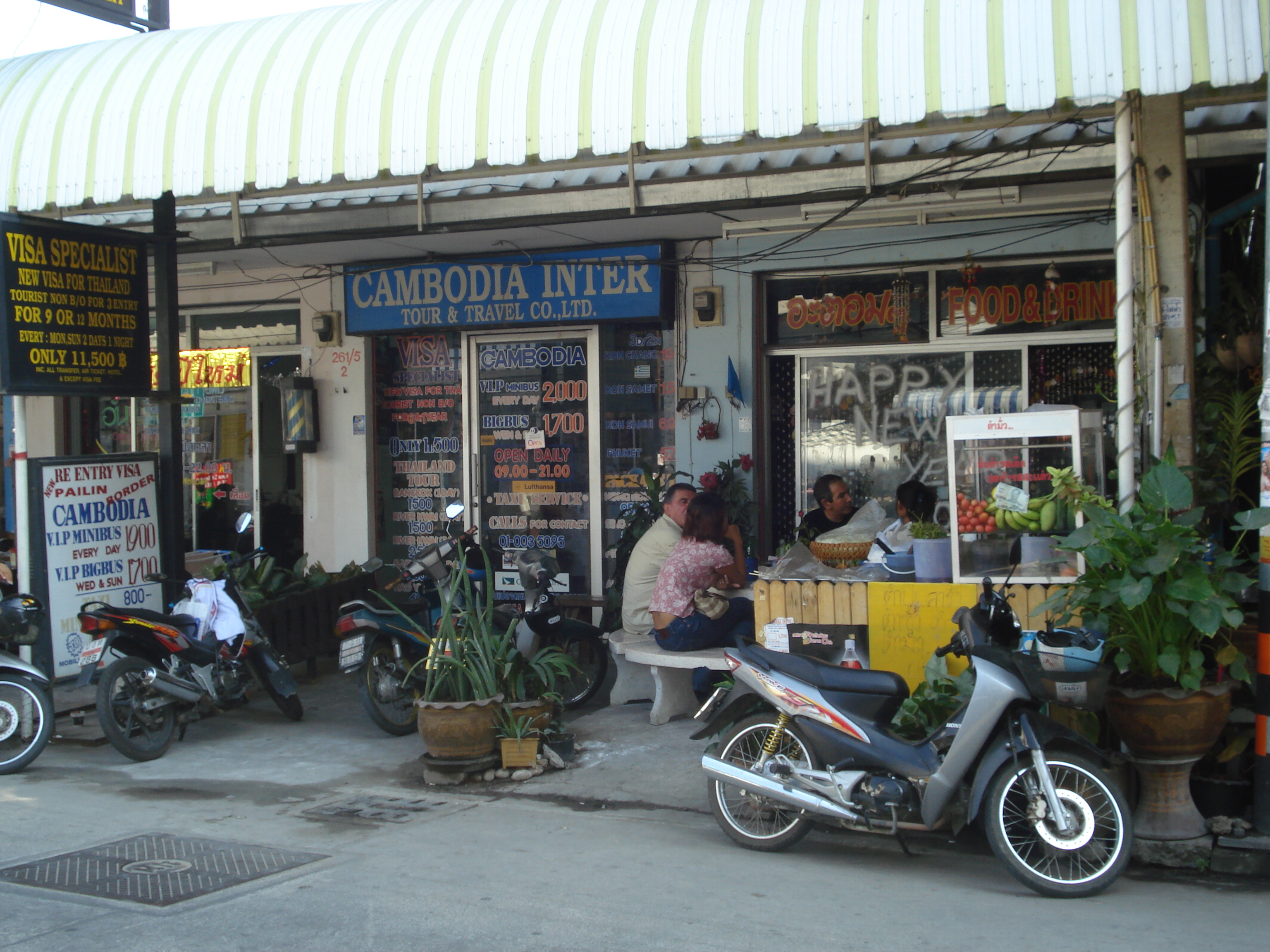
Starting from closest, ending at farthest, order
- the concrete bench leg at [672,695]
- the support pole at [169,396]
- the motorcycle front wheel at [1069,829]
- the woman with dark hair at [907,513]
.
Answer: the motorcycle front wheel at [1069,829] < the woman with dark hair at [907,513] < the concrete bench leg at [672,695] < the support pole at [169,396]

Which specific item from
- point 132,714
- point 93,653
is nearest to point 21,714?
point 93,653

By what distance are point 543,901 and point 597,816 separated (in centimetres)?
134

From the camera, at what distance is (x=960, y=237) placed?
28.3ft

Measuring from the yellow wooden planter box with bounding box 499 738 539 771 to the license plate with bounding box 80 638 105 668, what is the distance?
2572mm

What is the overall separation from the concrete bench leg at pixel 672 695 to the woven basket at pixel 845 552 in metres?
1.16

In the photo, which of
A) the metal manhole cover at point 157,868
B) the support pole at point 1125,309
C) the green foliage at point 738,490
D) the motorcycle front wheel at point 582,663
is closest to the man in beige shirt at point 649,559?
the motorcycle front wheel at point 582,663

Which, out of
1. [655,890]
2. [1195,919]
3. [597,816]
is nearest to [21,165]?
[597,816]

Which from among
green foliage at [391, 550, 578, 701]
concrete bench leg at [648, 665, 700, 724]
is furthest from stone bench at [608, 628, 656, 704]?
green foliage at [391, 550, 578, 701]

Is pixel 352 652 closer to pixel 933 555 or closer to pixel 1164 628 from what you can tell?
pixel 933 555

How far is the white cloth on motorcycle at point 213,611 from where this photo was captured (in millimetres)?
7359

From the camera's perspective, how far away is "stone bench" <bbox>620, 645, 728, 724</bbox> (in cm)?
700

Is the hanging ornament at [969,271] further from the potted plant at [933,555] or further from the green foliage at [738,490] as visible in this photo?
the potted plant at [933,555]

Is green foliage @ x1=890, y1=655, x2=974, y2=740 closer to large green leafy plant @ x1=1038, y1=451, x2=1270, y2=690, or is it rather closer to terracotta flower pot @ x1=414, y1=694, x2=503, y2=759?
large green leafy plant @ x1=1038, y1=451, x2=1270, y2=690

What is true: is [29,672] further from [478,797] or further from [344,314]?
[344,314]
